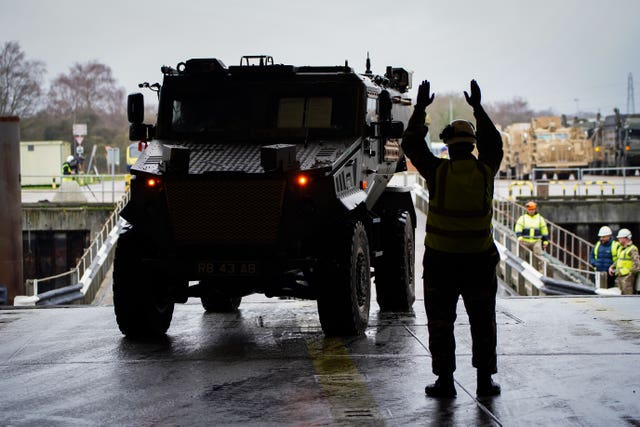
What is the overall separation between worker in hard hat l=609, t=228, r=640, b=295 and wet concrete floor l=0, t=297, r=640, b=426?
723cm

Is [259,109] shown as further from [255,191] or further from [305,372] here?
[305,372]

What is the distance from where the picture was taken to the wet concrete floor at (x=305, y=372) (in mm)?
7270

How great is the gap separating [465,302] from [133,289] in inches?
155

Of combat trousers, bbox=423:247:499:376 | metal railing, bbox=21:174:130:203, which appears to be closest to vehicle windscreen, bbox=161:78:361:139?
combat trousers, bbox=423:247:499:376

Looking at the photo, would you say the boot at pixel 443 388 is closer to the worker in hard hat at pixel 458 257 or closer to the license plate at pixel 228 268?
the worker in hard hat at pixel 458 257

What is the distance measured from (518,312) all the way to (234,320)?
10.4 ft

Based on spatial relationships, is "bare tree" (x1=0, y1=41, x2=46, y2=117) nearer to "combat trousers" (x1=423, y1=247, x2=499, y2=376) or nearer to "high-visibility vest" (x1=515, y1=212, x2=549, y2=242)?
"high-visibility vest" (x1=515, y1=212, x2=549, y2=242)

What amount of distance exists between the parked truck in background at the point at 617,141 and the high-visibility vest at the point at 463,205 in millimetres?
43830

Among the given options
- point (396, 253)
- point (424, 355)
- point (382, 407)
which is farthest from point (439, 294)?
point (396, 253)

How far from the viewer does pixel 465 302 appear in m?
7.82

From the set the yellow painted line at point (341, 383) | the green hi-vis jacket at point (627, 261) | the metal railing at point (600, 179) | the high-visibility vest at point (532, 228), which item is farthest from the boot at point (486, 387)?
the metal railing at point (600, 179)

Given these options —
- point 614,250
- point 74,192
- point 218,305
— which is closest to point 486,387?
point 218,305

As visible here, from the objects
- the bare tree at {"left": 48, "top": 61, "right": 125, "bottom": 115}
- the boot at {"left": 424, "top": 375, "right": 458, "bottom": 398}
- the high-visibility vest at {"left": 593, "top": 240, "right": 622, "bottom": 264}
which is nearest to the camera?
the boot at {"left": 424, "top": 375, "right": 458, "bottom": 398}

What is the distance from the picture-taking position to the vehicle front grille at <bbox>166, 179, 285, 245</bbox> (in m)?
9.98
